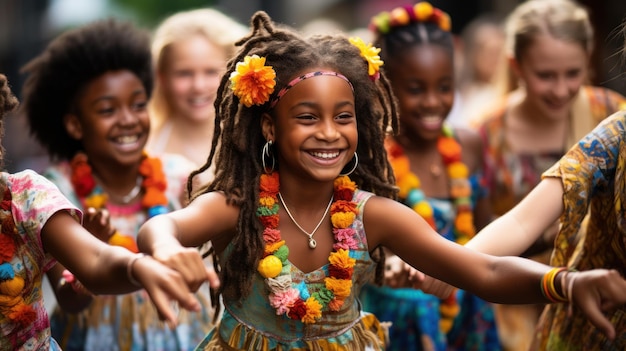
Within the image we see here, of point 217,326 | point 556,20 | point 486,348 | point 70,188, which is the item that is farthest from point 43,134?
point 556,20

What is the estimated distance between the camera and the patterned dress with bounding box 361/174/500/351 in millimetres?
5148

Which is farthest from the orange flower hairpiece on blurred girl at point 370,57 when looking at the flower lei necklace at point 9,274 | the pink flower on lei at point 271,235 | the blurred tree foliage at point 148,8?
the blurred tree foliage at point 148,8

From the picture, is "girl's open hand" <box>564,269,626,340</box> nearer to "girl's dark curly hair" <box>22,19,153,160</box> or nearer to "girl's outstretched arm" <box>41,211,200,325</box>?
"girl's outstretched arm" <box>41,211,200,325</box>

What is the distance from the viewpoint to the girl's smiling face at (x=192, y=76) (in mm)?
6449

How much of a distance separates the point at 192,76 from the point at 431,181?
77.4 inches

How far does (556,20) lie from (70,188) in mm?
3088

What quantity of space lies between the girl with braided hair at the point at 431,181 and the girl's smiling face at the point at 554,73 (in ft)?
1.91

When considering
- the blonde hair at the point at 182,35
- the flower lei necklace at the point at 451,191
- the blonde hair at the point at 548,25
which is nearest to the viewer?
the flower lei necklace at the point at 451,191

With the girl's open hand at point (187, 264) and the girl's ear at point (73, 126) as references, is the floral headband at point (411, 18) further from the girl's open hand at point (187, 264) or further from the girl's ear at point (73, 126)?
the girl's open hand at point (187, 264)

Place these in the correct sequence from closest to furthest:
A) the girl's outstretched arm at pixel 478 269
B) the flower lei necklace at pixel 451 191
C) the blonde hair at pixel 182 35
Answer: the girl's outstretched arm at pixel 478 269 < the flower lei necklace at pixel 451 191 < the blonde hair at pixel 182 35

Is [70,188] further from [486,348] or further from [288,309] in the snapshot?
[486,348]

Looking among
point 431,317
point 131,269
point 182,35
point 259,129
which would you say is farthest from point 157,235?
point 182,35

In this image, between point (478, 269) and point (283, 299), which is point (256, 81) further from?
point (478, 269)

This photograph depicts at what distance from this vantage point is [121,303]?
16.3ft
